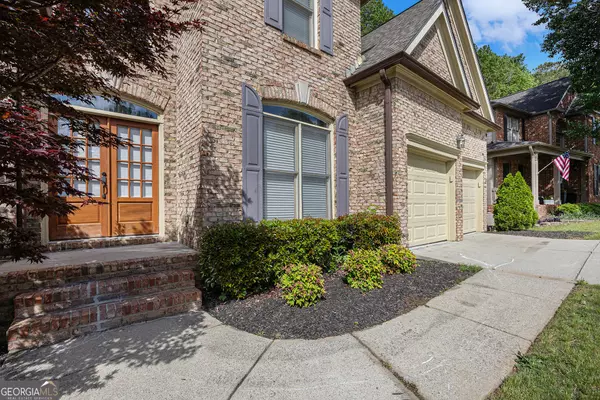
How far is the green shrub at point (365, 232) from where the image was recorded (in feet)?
15.8

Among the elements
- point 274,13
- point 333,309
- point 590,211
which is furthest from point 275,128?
point 590,211

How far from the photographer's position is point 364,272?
13.1 ft

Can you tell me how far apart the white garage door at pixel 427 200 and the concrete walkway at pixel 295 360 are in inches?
143

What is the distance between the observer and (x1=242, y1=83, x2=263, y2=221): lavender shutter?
4555mm

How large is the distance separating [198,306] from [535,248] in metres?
7.52

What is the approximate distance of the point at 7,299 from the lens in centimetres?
282

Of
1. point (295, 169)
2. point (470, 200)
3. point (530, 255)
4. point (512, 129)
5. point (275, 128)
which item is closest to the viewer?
point (275, 128)

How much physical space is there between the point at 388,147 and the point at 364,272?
301cm

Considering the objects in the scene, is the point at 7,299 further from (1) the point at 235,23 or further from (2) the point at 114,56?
(1) the point at 235,23

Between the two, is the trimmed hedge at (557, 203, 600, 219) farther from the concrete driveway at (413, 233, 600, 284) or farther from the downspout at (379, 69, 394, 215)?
the downspout at (379, 69, 394, 215)

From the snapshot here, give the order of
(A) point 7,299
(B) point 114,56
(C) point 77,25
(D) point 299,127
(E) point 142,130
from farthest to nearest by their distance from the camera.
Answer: (D) point 299,127 < (E) point 142,130 < (A) point 7,299 < (B) point 114,56 < (C) point 77,25

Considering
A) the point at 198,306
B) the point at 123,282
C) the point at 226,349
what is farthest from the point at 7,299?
the point at 226,349

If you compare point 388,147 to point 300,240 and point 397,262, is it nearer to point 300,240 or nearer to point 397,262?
point 397,262

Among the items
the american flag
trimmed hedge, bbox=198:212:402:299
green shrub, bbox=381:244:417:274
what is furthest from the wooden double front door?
the american flag
